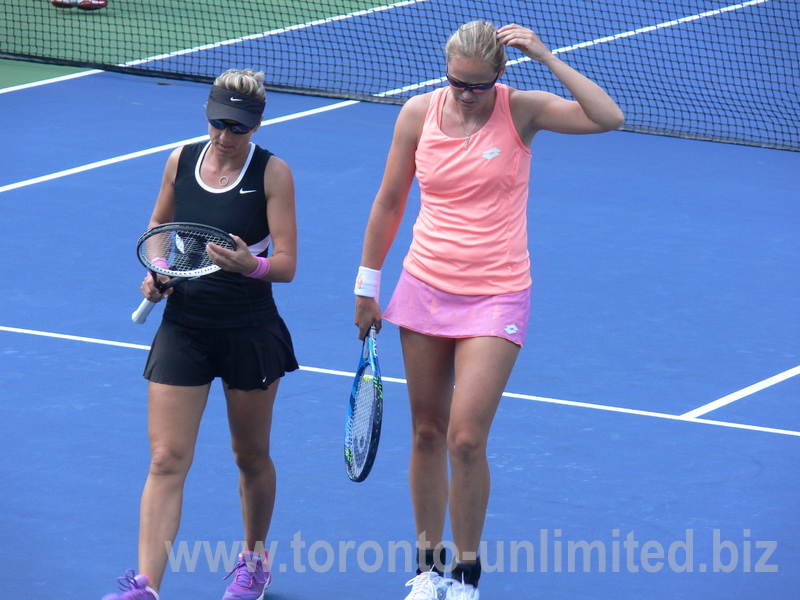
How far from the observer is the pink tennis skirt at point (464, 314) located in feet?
15.0

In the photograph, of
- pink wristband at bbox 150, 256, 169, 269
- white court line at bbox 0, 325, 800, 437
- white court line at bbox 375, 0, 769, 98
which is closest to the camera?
pink wristband at bbox 150, 256, 169, 269

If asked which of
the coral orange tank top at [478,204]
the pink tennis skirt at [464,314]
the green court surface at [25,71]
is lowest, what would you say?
the pink tennis skirt at [464,314]

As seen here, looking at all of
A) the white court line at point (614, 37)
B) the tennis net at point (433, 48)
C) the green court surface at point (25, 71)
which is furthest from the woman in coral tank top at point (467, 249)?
the green court surface at point (25, 71)

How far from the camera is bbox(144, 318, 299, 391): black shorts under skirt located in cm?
452

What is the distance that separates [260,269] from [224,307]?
0.22m

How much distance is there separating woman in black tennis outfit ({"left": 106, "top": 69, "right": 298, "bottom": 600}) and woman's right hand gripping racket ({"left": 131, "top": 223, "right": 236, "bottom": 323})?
5cm

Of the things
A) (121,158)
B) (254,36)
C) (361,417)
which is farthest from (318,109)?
(361,417)

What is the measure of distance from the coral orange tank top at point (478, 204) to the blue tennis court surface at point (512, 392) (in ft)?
4.21

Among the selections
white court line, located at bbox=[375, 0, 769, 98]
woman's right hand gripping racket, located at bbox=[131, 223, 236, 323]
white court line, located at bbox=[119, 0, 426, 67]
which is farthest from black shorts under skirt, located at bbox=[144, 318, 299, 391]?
white court line, located at bbox=[119, 0, 426, 67]

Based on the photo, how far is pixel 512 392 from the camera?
6.93 metres

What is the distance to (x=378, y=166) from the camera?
436 inches

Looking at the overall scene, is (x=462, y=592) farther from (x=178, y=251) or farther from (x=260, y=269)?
(x=178, y=251)

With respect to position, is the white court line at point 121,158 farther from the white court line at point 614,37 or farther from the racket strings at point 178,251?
the racket strings at point 178,251

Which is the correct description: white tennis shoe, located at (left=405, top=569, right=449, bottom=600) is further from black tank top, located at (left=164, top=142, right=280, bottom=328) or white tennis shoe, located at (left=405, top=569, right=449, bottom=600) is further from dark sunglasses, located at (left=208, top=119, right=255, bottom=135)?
dark sunglasses, located at (left=208, top=119, right=255, bottom=135)
